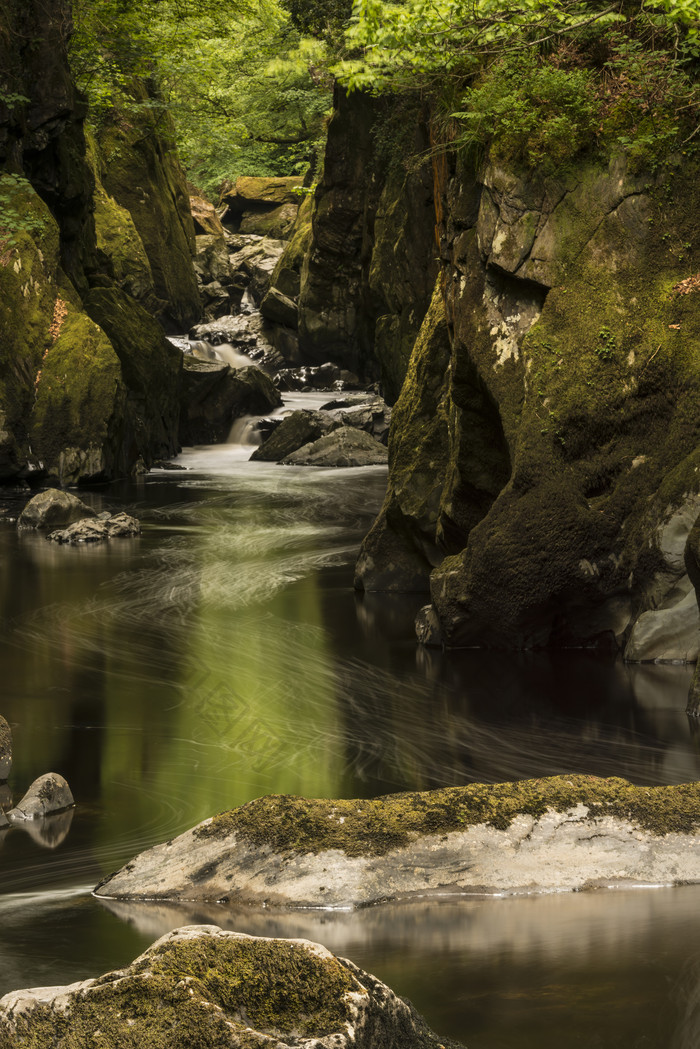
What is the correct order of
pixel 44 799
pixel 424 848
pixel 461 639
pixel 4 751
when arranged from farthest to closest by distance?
pixel 461 639
pixel 4 751
pixel 44 799
pixel 424 848

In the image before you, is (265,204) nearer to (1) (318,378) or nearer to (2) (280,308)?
(2) (280,308)

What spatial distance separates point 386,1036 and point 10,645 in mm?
7756

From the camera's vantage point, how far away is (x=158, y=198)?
32.1 meters

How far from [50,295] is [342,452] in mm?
7150

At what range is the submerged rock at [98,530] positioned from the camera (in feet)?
49.1

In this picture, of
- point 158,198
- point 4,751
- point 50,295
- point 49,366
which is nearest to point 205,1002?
point 4,751

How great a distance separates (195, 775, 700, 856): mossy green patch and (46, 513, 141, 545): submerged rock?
11.7m

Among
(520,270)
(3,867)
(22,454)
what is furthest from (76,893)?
(22,454)

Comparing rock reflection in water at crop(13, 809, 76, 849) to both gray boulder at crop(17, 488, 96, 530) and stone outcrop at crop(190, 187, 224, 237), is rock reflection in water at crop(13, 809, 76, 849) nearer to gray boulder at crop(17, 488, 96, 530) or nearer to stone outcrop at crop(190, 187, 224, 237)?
gray boulder at crop(17, 488, 96, 530)

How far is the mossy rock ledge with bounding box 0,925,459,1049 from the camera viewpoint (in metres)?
2.03

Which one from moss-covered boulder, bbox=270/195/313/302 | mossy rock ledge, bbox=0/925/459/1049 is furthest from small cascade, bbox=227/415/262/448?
mossy rock ledge, bbox=0/925/459/1049

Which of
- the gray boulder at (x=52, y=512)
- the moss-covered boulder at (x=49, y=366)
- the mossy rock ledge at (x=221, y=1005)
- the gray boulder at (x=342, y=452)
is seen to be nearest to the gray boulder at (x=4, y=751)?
the mossy rock ledge at (x=221, y=1005)

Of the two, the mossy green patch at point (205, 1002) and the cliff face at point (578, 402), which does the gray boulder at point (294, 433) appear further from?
the mossy green patch at point (205, 1002)

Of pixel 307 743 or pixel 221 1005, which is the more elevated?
pixel 221 1005
